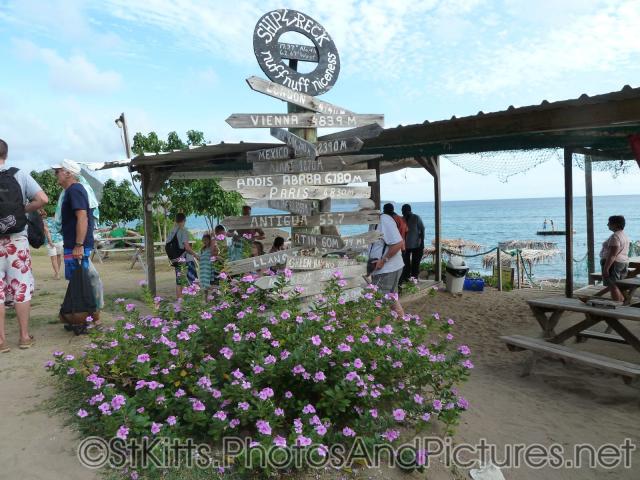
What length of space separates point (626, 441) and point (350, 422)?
2186 millimetres

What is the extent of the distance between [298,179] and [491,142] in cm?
329

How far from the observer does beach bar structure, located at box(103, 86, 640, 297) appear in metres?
4.32

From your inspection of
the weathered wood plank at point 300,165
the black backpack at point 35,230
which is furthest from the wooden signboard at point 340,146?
the black backpack at point 35,230

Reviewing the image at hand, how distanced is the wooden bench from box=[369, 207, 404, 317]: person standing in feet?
4.12

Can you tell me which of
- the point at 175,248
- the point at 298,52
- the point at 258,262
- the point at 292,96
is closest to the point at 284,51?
the point at 298,52

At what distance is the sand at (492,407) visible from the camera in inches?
101

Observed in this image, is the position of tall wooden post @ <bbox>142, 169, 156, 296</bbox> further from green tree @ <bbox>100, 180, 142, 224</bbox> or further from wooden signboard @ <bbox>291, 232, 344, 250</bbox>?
green tree @ <bbox>100, 180, 142, 224</bbox>

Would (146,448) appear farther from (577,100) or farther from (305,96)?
(577,100)

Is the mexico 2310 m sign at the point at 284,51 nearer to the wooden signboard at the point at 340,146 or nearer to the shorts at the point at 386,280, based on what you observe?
the wooden signboard at the point at 340,146

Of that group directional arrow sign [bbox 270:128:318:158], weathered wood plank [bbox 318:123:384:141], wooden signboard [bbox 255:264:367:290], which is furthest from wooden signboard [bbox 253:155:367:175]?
wooden signboard [bbox 255:264:367:290]

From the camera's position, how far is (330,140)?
4188 millimetres

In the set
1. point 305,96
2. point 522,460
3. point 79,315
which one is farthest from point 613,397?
point 79,315

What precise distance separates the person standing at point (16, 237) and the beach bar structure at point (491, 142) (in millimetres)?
2709

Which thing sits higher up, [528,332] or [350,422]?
[350,422]
